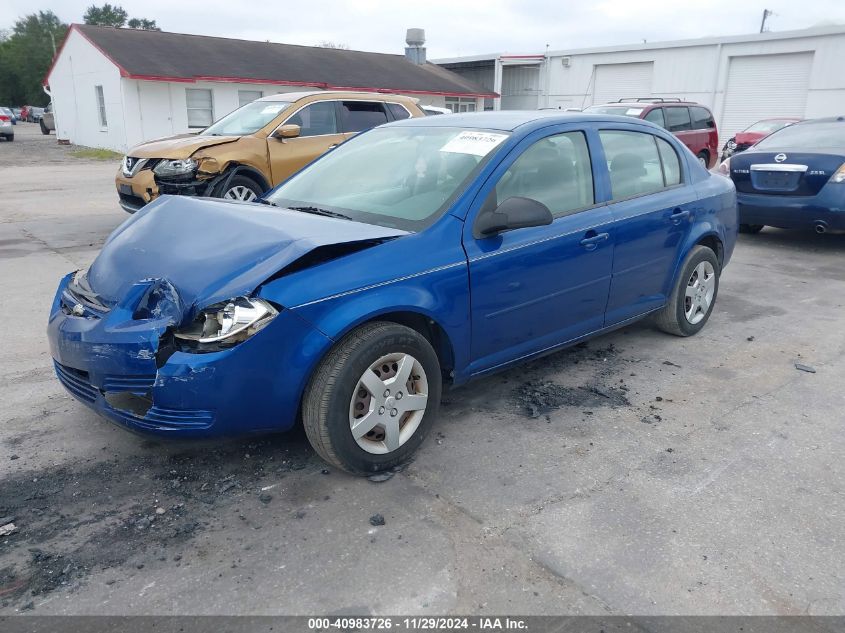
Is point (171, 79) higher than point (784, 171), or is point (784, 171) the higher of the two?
point (171, 79)

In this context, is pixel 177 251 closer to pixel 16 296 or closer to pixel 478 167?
pixel 478 167

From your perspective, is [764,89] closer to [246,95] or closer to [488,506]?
[246,95]

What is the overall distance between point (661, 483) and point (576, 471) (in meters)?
0.41

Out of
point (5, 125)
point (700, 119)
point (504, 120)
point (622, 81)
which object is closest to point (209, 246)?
point (504, 120)

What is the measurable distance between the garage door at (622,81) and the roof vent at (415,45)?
9.41 metres

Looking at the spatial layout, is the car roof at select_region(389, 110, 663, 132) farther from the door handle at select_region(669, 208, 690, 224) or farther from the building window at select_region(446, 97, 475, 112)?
the building window at select_region(446, 97, 475, 112)

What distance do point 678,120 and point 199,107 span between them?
1765 centimetres

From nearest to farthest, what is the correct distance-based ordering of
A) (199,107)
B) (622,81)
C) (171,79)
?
1. (171,79)
2. (199,107)
3. (622,81)

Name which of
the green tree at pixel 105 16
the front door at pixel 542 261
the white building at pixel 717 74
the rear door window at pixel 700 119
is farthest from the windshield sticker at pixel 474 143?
the green tree at pixel 105 16

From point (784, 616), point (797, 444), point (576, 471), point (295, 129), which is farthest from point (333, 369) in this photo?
Result: point (295, 129)

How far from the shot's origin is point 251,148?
8.66 m

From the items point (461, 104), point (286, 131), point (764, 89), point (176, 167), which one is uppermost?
point (764, 89)

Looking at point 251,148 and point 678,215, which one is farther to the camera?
point 251,148

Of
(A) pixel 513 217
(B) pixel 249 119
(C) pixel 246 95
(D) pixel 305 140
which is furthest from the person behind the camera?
(C) pixel 246 95
